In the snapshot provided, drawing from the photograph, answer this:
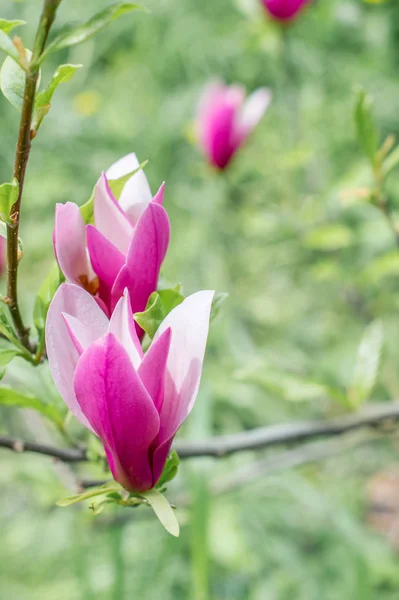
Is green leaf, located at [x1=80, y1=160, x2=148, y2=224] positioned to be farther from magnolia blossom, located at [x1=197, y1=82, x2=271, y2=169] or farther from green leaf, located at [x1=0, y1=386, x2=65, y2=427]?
magnolia blossom, located at [x1=197, y1=82, x2=271, y2=169]

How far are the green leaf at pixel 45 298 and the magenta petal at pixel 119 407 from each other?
8 centimetres

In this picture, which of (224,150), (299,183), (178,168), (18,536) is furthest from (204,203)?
(18,536)

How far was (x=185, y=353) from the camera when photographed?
0.26 m

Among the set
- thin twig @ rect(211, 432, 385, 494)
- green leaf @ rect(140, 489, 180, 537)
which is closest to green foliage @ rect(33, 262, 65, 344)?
green leaf @ rect(140, 489, 180, 537)

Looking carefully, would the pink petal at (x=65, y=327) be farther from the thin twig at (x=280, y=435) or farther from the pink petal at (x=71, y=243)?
the thin twig at (x=280, y=435)

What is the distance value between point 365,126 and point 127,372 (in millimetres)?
280

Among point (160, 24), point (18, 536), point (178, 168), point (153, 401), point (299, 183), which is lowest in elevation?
point (18, 536)

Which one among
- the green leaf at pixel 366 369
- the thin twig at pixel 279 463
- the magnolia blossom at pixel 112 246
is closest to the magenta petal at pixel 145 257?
the magnolia blossom at pixel 112 246

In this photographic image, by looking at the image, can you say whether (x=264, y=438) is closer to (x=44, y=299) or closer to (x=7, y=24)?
(x=44, y=299)

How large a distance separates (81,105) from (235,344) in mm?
1039

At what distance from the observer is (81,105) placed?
1.83 m

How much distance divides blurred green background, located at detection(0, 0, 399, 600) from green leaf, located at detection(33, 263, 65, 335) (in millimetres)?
104

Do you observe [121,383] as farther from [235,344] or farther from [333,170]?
[333,170]

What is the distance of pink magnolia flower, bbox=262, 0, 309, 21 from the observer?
0.92 m
